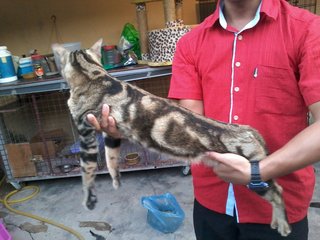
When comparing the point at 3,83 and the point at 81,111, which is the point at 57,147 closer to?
the point at 3,83

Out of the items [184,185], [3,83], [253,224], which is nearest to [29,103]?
[3,83]

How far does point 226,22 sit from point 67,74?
947 millimetres

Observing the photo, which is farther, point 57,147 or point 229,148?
point 57,147

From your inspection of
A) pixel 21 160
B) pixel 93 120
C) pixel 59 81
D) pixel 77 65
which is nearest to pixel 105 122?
pixel 93 120

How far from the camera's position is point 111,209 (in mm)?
3221

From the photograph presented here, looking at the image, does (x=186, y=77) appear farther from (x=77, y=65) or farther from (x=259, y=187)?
(x=77, y=65)

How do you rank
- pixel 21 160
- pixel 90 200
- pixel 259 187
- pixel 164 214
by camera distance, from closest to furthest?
pixel 259 187, pixel 90 200, pixel 164 214, pixel 21 160

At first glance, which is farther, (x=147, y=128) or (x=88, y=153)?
(x=88, y=153)

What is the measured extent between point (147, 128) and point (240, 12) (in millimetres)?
617

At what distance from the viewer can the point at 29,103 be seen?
3.91 meters

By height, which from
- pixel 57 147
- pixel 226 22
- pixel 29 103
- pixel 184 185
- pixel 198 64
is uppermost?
pixel 226 22

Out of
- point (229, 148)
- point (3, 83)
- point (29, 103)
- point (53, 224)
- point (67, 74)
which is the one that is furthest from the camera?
point (29, 103)

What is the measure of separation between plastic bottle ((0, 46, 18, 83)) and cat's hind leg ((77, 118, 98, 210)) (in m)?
2.20

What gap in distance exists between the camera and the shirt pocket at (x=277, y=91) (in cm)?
118
